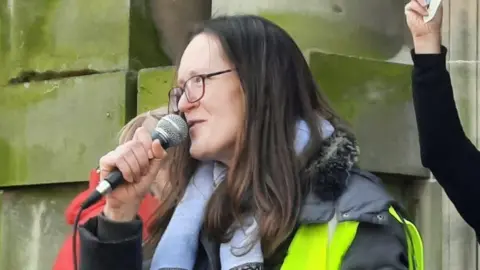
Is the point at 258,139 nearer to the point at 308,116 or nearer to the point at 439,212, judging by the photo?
the point at 308,116

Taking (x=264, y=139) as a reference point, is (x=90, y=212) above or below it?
below

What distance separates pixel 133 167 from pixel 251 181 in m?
0.29

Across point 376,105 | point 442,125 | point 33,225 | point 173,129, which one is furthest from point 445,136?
point 33,225

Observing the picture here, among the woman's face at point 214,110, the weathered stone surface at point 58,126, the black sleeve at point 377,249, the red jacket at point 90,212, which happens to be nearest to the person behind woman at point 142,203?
the red jacket at point 90,212

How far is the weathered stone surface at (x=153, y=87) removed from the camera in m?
3.94

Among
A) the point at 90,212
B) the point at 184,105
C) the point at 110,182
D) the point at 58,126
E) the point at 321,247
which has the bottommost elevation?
the point at 58,126

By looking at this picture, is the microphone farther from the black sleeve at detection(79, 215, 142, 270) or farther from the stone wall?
the stone wall

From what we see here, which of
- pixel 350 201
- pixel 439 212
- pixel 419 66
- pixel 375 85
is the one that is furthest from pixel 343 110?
pixel 350 201

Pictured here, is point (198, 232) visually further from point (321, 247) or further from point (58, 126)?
point (58, 126)

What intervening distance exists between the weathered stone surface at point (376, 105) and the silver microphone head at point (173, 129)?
4.02ft

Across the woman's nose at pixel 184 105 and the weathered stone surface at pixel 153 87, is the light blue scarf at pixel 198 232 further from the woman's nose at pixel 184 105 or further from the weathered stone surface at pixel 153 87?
the weathered stone surface at pixel 153 87

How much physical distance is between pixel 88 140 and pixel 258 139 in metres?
1.87

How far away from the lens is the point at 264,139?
2463mm

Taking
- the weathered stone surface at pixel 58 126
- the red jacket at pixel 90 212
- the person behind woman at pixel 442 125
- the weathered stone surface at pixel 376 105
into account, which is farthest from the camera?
the weathered stone surface at pixel 58 126
